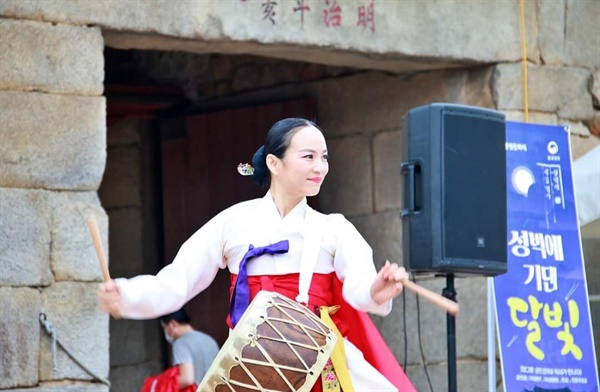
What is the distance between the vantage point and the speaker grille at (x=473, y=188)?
19.4 feet

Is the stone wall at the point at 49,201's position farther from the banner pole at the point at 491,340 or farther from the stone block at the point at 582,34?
the stone block at the point at 582,34

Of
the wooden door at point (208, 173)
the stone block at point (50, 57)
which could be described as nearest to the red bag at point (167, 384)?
the wooden door at point (208, 173)

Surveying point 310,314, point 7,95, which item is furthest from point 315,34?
point 310,314

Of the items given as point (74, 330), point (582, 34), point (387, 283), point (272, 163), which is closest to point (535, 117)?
point (582, 34)

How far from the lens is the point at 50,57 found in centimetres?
646

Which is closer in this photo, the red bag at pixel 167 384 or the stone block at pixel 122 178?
the red bag at pixel 167 384

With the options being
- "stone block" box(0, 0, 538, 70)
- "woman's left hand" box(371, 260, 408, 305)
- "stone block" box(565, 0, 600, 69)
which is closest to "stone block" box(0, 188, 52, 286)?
"stone block" box(0, 0, 538, 70)

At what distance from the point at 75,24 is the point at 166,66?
2661mm

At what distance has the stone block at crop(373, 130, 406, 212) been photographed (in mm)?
8023

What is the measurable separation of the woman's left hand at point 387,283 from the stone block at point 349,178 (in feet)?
11.8

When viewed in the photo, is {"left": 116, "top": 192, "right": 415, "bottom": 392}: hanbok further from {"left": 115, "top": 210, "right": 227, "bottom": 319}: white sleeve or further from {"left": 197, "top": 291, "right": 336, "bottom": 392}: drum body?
{"left": 197, "top": 291, "right": 336, "bottom": 392}: drum body

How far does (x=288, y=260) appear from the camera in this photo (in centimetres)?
488

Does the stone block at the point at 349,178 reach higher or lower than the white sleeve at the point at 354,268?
higher

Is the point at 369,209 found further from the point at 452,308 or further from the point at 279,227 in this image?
the point at 452,308
